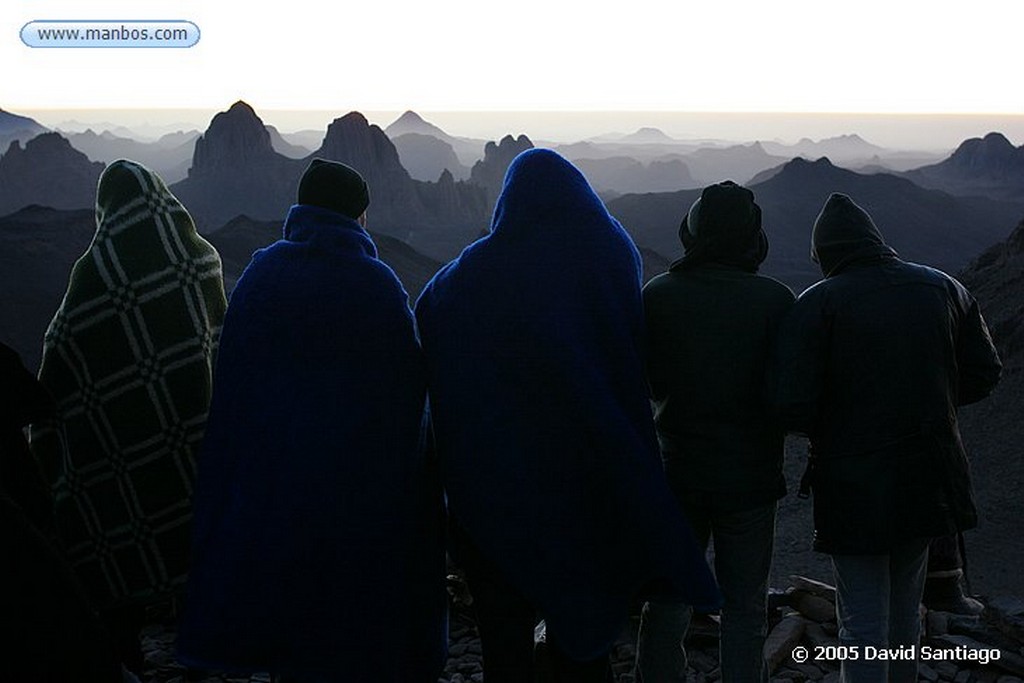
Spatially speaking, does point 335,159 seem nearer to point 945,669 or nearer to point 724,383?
point 945,669

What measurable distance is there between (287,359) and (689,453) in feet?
4.45

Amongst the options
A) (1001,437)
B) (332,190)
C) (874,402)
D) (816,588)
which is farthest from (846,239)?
(1001,437)

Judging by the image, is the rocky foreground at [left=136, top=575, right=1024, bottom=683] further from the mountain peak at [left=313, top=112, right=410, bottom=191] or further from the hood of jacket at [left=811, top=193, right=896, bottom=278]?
the mountain peak at [left=313, top=112, right=410, bottom=191]

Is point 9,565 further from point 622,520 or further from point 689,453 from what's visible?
point 689,453

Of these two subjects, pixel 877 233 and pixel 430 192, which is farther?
pixel 430 192

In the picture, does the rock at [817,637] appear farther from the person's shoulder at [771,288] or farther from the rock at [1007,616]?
the person's shoulder at [771,288]

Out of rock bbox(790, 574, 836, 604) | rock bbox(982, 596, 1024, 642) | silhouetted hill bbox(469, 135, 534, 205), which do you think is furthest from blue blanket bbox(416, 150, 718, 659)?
silhouetted hill bbox(469, 135, 534, 205)

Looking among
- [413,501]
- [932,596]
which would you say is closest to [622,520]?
[413,501]

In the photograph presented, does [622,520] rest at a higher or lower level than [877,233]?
lower

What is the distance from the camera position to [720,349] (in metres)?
2.80

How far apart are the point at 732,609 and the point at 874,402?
0.86 metres

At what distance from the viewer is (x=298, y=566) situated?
2.56 m

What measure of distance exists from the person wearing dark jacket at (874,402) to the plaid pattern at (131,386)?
2005 millimetres

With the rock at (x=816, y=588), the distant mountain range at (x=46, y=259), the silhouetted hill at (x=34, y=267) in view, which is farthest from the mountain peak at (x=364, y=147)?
the rock at (x=816, y=588)
